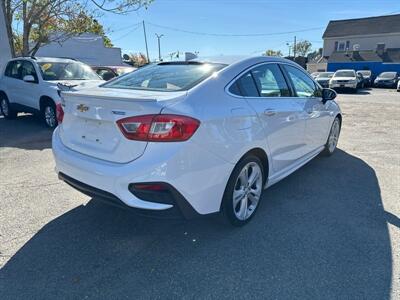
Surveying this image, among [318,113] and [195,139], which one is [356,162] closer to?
[318,113]

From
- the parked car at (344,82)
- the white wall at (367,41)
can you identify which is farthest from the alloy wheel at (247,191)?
the white wall at (367,41)

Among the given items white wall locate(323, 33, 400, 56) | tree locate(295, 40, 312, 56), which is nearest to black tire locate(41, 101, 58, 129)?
white wall locate(323, 33, 400, 56)

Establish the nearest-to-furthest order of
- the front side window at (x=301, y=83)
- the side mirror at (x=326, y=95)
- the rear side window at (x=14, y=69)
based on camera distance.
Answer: the front side window at (x=301, y=83), the side mirror at (x=326, y=95), the rear side window at (x=14, y=69)

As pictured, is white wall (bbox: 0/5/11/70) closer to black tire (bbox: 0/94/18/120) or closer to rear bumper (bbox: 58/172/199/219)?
black tire (bbox: 0/94/18/120)

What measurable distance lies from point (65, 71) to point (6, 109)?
235cm

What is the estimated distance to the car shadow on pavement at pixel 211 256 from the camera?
2414mm

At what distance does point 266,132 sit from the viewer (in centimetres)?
330

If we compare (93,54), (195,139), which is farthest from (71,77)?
(93,54)

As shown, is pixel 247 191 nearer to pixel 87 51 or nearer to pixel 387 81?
pixel 87 51

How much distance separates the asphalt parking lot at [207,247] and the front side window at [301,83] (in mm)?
1239

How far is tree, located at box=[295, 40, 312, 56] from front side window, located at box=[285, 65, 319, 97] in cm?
8821

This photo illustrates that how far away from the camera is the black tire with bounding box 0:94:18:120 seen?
902cm

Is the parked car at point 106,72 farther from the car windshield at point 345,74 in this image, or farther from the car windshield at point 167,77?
the car windshield at point 345,74

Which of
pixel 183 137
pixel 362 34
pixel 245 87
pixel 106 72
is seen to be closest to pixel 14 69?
pixel 106 72
